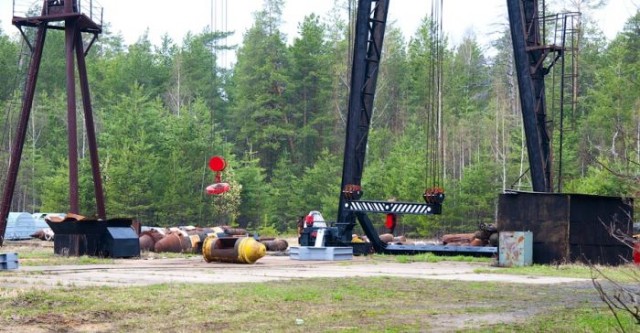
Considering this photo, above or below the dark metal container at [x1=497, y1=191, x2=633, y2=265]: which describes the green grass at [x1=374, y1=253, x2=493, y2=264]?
below

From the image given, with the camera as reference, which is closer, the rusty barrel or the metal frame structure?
the rusty barrel

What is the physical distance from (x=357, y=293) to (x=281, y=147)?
64365mm

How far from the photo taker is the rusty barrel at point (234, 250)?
1021 inches

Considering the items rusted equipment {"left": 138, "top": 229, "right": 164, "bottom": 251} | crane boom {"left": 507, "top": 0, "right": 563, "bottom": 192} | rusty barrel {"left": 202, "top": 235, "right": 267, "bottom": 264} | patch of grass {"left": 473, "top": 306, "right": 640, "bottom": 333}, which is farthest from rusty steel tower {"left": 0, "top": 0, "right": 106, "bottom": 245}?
patch of grass {"left": 473, "top": 306, "right": 640, "bottom": 333}

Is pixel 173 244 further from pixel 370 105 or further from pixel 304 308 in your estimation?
pixel 304 308

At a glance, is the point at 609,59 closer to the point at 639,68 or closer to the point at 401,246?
the point at 639,68

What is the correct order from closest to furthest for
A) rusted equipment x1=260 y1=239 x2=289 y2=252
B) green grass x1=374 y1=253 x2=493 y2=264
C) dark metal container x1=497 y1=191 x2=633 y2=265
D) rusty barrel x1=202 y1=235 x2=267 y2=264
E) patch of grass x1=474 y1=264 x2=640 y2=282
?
patch of grass x1=474 y1=264 x2=640 y2=282, dark metal container x1=497 y1=191 x2=633 y2=265, rusty barrel x1=202 y1=235 x2=267 y2=264, green grass x1=374 y1=253 x2=493 y2=264, rusted equipment x1=260 y1=239 x2=289 y2=252

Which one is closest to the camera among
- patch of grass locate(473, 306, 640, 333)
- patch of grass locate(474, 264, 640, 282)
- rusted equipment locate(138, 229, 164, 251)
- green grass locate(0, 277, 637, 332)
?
patch of grass locate(473, 306, 640, 333)

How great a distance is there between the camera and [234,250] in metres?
26.0

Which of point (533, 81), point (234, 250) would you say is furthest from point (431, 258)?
point (234, 250)

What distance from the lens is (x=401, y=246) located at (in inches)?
1281

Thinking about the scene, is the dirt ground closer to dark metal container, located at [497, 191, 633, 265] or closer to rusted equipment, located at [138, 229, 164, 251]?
dark metal container, located at [497, 191, 633, 265]

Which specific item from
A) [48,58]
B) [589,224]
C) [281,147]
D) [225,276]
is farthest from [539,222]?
[48,58]

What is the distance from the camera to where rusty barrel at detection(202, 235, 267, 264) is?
25942mm
